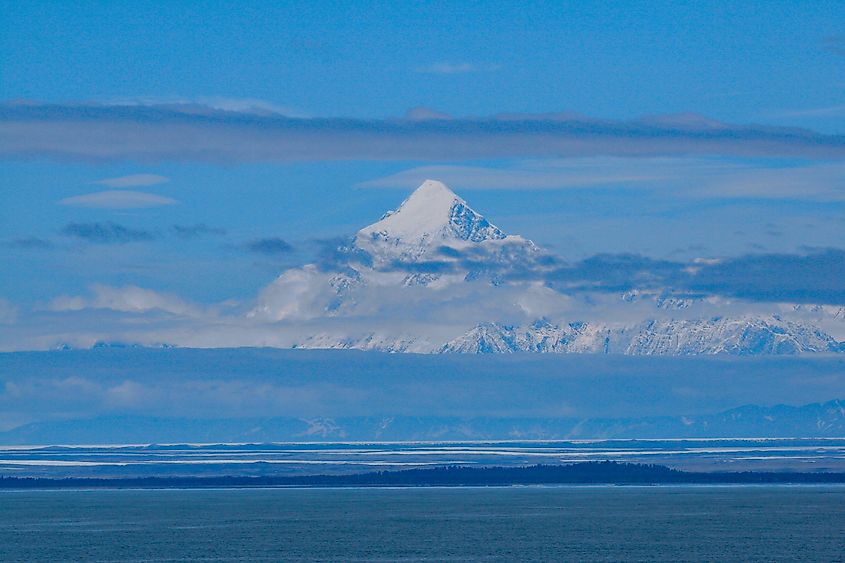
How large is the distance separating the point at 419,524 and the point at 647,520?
82.5 ft

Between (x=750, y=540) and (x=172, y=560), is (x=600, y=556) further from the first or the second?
(x=172, y=560)

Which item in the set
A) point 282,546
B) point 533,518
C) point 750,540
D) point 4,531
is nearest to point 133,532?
point 4,531

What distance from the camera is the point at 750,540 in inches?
5955

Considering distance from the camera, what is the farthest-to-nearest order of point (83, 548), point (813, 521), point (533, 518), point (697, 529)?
point (533, 518)
point (813, 521)
point (697, 529)
point (83, 548)

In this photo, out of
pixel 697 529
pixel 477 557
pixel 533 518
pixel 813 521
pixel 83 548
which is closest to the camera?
pixel 477 557

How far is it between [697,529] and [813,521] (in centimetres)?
1894

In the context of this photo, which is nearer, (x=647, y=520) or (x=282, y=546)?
(x=282, y=546)

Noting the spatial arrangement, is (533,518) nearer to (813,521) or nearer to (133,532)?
(813,521)

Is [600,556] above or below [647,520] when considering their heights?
above

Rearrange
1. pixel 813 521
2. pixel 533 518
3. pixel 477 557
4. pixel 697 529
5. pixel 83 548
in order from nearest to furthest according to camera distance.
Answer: pixel 477 557, pixel 83 548, pixel 697 529, pixel 813 521, pixel 533 518

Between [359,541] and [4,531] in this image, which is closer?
[359,541]

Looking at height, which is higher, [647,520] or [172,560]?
[172,560]

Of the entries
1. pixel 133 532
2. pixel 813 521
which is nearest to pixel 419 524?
pixel 133 532

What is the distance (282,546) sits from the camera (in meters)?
149
